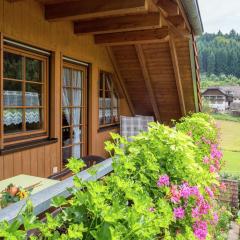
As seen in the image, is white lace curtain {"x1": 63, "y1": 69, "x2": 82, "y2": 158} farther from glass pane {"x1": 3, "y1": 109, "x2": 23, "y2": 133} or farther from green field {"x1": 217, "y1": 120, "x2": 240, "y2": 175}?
green field {"x1": 217, "y1": 120, "x2": 240, "y2": 175}

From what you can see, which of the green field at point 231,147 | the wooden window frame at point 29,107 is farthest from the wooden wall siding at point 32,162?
the green field at point 231,147

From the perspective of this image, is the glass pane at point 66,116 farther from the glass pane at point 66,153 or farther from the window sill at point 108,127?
the window sill at point 108,127

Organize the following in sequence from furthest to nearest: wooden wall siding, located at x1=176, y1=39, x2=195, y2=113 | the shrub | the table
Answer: wooden wall siding, located at x1=176, y1=39, x2=195, y2=113 → the table → the shrub

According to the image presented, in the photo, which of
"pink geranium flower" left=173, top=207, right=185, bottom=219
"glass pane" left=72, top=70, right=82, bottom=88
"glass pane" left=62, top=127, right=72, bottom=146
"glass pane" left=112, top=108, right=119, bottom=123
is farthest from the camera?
"glass pane" left=112, top=108, right=119, bottom=123

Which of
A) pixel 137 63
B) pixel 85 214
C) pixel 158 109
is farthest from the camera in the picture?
pixel 158 109

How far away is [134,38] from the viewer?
5.29 meters

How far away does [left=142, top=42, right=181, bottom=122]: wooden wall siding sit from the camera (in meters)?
6.21

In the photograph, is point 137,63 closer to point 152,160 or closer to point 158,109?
point 158,109

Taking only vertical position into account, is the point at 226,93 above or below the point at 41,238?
above

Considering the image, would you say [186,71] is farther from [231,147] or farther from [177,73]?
[231,147]

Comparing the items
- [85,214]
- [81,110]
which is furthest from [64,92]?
[85,214]

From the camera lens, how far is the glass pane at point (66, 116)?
4.97m

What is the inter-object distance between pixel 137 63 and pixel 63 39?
231 centimetres

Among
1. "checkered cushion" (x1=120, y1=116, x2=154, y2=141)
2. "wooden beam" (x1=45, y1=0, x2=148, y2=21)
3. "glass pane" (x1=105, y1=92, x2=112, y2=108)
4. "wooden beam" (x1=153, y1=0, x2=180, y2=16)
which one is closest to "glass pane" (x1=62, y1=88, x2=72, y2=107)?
"wooden beam" (x1=45, y1=0, x2=148, y2=21)
